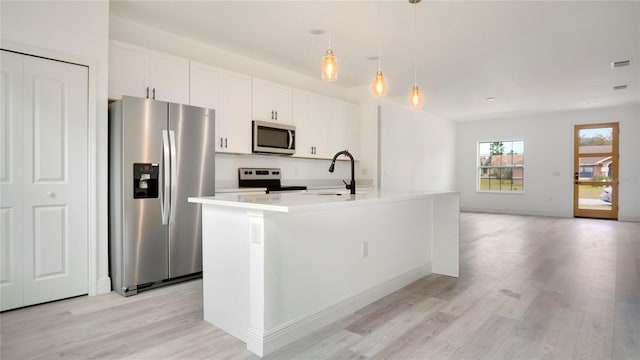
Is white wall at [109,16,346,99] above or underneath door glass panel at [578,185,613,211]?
above

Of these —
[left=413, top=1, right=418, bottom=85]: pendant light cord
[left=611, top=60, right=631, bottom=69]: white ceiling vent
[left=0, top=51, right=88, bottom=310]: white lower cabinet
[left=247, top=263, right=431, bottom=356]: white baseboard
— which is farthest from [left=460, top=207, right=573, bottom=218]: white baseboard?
[left=0, top=51, right=88, bottom=310]: white lower cabinet

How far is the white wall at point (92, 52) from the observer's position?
277 cm

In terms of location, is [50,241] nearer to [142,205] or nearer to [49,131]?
[142,205]

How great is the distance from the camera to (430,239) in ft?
12.0

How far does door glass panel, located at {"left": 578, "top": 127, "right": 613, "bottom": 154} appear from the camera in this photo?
7867 mm

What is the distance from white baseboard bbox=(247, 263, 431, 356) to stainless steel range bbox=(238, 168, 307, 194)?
→ 2.10 metres

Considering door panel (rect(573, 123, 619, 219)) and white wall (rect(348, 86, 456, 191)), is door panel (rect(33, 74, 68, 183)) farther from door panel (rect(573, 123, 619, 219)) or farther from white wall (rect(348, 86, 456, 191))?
door panel (rect(573, 123, 619, 219))

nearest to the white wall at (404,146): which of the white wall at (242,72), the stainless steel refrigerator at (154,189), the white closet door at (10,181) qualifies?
the white wall at (242,72)

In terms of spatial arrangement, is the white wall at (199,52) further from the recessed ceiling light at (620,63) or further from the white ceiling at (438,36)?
the recessed ceiling light at (620,63)

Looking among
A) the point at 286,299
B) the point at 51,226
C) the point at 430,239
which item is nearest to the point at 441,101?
the point at 430,239

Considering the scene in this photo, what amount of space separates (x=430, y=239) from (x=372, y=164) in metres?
2.66

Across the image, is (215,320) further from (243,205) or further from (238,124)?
(238,124)

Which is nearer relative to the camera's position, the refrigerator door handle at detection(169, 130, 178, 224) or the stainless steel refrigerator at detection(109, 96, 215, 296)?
the stainless steel refrigerator at detection(109, 96, 215, 296)

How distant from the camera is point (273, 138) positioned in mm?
4598
